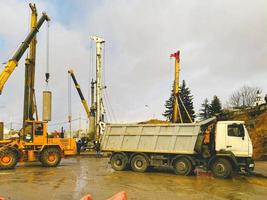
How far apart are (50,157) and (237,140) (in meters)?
11.2

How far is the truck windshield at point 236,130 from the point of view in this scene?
18500mm

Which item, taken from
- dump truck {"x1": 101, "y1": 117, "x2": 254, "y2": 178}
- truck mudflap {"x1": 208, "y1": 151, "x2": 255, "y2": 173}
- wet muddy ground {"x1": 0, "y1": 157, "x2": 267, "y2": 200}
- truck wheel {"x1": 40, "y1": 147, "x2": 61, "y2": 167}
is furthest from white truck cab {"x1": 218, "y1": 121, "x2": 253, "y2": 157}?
truck wheel {"x1": 40, "y1": 147, "x2": 61, "y2": 167}

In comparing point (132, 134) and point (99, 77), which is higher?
point (99, 77)

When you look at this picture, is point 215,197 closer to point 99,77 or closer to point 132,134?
point 132,134

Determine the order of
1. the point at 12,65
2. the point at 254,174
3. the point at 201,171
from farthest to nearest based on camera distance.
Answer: the point at 12,65
the point at 201,171
the point at 254,174

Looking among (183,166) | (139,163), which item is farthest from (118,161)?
(183,166)

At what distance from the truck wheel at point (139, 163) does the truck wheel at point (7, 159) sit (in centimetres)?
670

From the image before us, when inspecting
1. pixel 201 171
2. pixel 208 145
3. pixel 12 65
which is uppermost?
pixel 12 65

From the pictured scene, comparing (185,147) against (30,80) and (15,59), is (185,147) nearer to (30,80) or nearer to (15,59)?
(15,59)

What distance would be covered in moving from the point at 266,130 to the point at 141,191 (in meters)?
21.1

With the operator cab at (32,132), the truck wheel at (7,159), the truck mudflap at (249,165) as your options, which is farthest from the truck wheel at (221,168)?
the truck wheel at (7,159)

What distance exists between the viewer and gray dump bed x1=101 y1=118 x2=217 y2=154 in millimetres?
19141

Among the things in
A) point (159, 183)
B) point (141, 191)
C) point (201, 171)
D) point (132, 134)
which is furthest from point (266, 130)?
point (141, 191)

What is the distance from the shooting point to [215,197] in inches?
500
